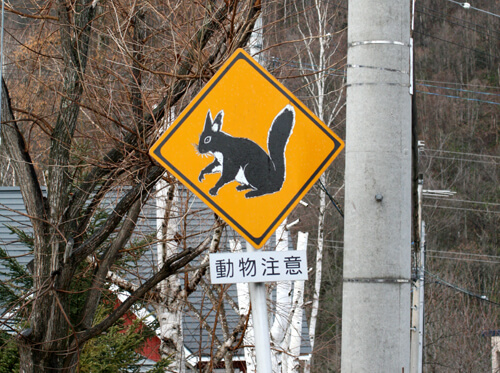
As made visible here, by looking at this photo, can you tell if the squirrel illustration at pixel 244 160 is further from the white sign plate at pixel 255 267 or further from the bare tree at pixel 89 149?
the bare tree at pixel 89 149

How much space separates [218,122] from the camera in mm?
3475

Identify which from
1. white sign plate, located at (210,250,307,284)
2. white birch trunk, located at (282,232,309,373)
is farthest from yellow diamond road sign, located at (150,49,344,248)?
white birch trunk, located at (282,232,309,373)

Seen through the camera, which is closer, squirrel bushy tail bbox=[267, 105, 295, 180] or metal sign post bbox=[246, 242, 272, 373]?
metal sign post bbox=[246, 242, 272, 373]

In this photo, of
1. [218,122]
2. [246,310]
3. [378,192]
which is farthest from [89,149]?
[378,192]

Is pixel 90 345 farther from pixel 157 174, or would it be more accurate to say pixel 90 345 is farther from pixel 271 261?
pixel 271 261

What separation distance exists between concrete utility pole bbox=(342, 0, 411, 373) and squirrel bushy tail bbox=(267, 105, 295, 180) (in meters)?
0.34

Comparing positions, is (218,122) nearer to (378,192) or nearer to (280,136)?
(280,136)

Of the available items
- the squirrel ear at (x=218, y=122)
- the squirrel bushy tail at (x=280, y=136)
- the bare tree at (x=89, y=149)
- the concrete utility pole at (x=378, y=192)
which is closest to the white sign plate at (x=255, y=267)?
the concrete utility pole at (x=378, y=192)

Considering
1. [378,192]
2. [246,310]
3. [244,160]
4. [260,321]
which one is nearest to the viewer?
[378,192]

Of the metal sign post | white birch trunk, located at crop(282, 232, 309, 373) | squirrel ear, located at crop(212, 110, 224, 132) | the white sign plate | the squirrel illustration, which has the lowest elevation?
white birch trunk, located at crop(282, 232, 309, 373)

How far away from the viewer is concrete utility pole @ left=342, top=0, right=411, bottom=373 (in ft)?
10.1

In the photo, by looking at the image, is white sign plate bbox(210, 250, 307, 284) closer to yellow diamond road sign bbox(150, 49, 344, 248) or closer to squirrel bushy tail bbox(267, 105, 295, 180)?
yellow diamond road sign bbox(150, 49, 344, 248)

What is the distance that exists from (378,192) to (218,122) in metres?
0.89

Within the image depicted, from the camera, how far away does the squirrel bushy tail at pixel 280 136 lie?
346 centimetres
